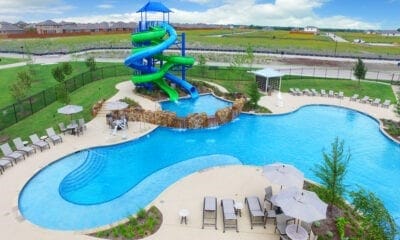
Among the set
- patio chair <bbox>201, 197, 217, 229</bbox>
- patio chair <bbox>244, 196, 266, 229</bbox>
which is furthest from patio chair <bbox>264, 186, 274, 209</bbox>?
patio chair <bbox>201, 197, 217, 229</bbox>

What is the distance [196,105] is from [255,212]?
52.2 ft

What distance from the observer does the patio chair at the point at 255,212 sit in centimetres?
1122

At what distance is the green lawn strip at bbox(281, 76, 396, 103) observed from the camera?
30709 mm

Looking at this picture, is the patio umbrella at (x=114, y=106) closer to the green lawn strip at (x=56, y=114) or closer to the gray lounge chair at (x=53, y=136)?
the green lawn strip at (x=56, y=114)

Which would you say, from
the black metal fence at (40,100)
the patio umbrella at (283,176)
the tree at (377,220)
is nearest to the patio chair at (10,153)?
the black metal fence at (40,100)

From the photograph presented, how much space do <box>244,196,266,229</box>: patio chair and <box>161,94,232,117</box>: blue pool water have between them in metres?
12.5

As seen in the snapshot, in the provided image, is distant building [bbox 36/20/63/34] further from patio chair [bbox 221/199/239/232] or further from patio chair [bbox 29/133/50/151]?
patio chair [bbox 221/199/239/232]

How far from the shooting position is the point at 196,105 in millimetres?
26359

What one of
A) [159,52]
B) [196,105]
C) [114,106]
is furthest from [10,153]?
[196,105]

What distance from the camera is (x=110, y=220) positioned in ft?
38.7

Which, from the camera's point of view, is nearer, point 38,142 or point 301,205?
point 301,205

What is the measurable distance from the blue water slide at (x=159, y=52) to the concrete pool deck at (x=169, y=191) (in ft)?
20.0

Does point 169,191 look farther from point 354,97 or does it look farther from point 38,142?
point 354,97

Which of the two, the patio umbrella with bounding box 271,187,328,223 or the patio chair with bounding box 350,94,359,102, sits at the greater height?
the patio chair with bounding box 350,94,359,102
